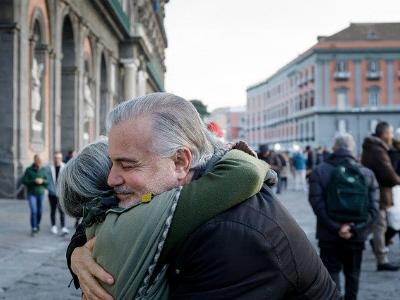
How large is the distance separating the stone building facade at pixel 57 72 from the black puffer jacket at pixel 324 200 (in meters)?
11.7

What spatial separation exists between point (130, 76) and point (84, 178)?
30.6 metres

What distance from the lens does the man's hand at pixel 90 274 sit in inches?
62.4

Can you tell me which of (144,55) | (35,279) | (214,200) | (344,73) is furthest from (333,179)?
(344,73)

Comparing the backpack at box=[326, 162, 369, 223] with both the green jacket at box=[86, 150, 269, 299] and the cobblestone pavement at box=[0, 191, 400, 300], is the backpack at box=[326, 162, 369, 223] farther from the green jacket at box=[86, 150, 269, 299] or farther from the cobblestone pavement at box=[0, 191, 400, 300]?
the green jacket at box=[86, 150, 269, 299]

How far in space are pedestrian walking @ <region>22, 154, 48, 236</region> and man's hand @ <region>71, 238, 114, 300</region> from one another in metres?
9.05

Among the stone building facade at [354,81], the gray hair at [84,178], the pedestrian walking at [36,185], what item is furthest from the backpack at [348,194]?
the stone building facade at [354,81]

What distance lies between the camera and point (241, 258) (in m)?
1.48

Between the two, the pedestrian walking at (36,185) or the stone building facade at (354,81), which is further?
the stone building facade at (354,81)

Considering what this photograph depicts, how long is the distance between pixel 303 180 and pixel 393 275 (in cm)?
1823

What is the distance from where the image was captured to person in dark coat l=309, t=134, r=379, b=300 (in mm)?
5297

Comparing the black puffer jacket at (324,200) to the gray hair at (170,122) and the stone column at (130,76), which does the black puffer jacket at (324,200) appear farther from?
the stone column at (130,76)

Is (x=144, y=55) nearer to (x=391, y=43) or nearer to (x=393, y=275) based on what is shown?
(x=393, y=275)

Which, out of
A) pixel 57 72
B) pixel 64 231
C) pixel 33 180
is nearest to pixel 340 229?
pixel 64 231

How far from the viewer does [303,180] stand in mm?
25406
